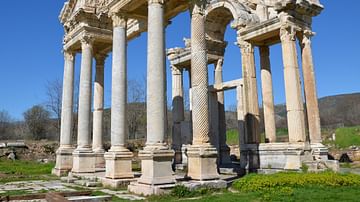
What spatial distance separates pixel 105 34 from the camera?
65.6ft

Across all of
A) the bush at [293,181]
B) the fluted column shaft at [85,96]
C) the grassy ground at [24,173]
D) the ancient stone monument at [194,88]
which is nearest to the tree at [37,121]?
the grassy ground at [24,173]

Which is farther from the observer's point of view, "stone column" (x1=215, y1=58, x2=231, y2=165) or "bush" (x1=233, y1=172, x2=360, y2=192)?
"stone column" (x1=215, y1=58, x2=231, y2=165)

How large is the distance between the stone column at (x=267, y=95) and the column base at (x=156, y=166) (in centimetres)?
962

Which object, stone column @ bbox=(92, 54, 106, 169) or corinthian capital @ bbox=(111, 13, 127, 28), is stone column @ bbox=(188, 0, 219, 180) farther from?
stone column @ bbox=(92, 54, 106, 169)

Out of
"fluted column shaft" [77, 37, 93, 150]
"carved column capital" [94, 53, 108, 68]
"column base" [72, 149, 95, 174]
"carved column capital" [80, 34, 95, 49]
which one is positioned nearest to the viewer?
"column base" [72, 149, 95, 174]

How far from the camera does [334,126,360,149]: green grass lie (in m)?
31.1

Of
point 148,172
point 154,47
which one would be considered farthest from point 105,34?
point 148,172

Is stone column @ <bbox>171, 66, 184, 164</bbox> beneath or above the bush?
above

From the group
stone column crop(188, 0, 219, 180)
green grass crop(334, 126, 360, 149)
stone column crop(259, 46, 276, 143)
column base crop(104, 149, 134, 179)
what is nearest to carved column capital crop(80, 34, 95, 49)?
column base crop(104, 149, 134, 179)

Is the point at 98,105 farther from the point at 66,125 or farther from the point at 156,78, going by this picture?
the point at 156,78

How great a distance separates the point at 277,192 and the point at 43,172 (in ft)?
57.9

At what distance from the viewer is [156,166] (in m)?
11.5

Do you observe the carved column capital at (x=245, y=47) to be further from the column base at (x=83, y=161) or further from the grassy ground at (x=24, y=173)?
the grassy ground at (x=24, y=173)

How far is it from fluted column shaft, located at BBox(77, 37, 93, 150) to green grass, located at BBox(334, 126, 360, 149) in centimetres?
2433
